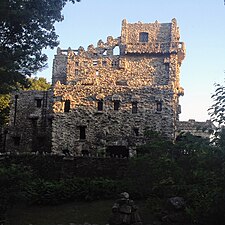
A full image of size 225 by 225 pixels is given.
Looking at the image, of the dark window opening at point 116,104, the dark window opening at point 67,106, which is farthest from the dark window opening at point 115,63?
the dark window opening at point 67,106

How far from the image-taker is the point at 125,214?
1967 cm

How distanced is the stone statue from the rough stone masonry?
13.6 m

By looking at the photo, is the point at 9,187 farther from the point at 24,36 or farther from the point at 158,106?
the point at 158,106

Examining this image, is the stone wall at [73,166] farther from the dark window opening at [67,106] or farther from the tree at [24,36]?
the dark window opening at [67,106]

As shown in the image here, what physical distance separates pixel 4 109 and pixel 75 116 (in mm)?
15026

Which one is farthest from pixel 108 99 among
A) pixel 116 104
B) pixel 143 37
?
pixel 143 37

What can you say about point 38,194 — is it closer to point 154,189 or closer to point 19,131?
point 154,189

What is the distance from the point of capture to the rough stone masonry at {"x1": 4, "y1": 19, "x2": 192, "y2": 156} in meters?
35.2

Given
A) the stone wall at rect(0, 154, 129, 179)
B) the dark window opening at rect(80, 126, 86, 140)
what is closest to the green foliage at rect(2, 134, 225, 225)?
the stone wall at rect(0, 154, 129, 179)

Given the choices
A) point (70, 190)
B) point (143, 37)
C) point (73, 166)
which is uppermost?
point (143, 37)

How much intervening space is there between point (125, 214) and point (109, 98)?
17.3 metres

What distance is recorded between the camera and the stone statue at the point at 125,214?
1959 cm

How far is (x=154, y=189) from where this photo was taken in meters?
21.4

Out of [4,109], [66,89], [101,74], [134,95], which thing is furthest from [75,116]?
[4,109]
